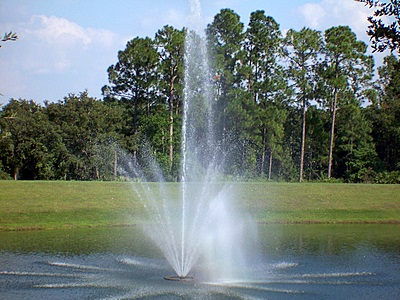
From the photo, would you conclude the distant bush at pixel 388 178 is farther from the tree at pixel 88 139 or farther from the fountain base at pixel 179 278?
the fountain base at pixel 179 278

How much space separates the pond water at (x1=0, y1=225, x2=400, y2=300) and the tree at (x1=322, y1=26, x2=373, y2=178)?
1068 inches

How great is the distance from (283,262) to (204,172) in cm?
2544

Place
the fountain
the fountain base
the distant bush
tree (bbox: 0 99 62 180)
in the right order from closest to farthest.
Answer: the fountain base → the fountain → the distant bush → tree (bbox: 0 99 62 180)

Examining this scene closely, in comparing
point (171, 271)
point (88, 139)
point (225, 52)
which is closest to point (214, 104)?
point (225, 52)

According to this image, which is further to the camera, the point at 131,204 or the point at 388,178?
the point at 388,178

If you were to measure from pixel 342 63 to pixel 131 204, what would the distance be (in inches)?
1132

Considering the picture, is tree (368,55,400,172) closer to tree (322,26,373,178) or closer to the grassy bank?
tree (322,26,373,178)

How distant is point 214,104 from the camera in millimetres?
47875

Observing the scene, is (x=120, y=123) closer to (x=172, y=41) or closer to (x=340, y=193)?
(x=172, y=41)

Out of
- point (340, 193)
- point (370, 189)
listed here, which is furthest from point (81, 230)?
point (370, 189)

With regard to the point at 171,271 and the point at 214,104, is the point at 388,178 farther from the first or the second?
the point at 171,271

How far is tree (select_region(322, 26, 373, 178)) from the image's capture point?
48.6m

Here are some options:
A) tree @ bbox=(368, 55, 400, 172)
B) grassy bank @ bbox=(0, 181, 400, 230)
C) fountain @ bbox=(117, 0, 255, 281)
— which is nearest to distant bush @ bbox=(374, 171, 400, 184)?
grassy bank @ bbox=(0, 181, 400, 230)

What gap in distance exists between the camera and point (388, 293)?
13445mm
